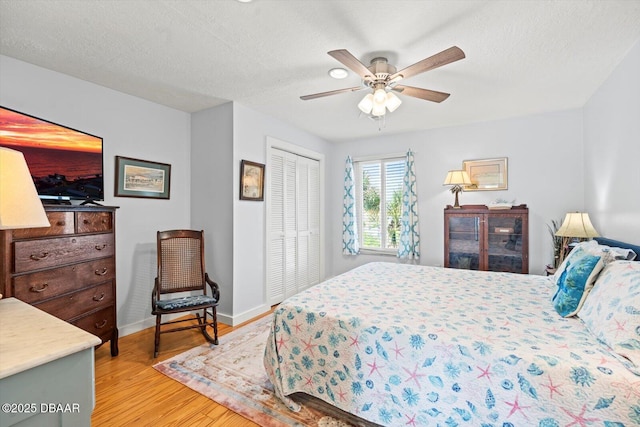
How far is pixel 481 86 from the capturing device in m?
2.87

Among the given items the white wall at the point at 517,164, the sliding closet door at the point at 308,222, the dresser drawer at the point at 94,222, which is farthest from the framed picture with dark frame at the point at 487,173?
the dresser drawer at the point at 94,222

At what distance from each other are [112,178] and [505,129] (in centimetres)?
465

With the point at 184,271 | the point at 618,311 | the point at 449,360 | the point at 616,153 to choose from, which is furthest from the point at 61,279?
the point at 616,153

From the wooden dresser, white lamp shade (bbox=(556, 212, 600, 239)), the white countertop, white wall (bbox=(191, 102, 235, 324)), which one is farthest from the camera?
white wall (bbox=(191, 102, 235, 324))

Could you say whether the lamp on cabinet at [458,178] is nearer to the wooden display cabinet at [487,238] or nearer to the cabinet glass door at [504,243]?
the wooden display cabinet at [487,238]

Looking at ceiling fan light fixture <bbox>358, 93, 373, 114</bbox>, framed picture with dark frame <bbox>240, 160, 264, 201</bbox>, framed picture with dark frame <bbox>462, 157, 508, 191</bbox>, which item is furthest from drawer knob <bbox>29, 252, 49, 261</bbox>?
framed picture with dark frame <bbox>462, 157, 508, 191</bbox>

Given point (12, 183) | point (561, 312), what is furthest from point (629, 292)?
point (12, 183)

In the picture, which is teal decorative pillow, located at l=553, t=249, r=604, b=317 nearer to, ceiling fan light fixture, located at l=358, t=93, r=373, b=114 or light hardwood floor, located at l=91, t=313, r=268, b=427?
ceiling fan light fixture, located at l=358, t=93, r=373, b=114

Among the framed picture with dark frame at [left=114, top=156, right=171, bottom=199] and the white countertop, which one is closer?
the white countertop

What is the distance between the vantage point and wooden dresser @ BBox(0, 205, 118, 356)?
73.6 inches

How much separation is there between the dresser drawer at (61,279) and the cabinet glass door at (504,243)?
409 cm

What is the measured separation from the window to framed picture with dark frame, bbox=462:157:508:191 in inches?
37.9

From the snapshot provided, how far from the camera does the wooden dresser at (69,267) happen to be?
187 cm

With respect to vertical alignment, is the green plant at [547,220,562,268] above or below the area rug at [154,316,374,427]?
above
